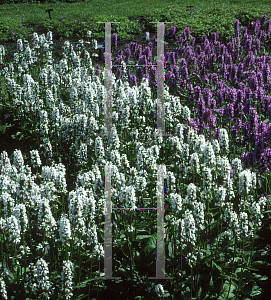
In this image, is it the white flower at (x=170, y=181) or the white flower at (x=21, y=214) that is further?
the white flower at (x=170, y=181)

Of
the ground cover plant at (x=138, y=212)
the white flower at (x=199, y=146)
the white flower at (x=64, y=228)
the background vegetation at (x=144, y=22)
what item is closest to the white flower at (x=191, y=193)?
the ground cover plant at (x=138, y=212)

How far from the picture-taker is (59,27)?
18000mm

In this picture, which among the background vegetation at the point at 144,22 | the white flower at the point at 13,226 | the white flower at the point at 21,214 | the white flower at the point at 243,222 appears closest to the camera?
the white flower at the point at 13,226

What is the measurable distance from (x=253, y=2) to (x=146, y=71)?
16.5 meters

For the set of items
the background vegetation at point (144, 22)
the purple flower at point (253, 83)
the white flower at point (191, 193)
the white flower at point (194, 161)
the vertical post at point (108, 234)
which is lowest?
the vertical post at point (108, 234)

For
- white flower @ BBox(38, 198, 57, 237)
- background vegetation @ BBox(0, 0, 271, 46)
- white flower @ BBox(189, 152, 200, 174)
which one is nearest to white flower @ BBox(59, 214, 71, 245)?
white flower @ BBox(38, 198, 57, 237)

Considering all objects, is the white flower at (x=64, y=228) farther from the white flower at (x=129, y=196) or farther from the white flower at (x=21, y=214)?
the white flower at (x=129, y=196)

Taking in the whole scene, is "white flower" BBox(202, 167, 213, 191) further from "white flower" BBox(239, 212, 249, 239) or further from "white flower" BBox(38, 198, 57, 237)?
"white flower" BBox(38, 198, 57, 237)

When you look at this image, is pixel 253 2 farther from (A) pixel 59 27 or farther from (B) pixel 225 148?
(B) pixel 225 148

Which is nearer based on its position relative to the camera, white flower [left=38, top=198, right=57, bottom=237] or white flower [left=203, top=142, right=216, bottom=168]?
white flower [left=38, top=198, right=57, bottom=237]

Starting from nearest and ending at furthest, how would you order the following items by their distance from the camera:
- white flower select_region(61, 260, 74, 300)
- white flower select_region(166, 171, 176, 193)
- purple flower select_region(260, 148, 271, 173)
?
white flower select_region(61, 260, 74, 300), white flower select_region(166, 171, 176, 193), purple flower select_region(260, 148, 271, 173)

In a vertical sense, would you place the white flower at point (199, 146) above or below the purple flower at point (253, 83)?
below

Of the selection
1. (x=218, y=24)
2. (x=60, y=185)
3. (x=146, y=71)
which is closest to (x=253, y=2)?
(x=218, y=24)

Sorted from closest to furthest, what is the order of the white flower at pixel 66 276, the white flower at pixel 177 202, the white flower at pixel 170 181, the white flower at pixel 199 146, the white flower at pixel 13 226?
the white flower at pixel 66 276, the white flower at pixel 13 226, the white flower at pixel 177 202, the white flower at pixel 170 181, the white flower at pixel 199 146
